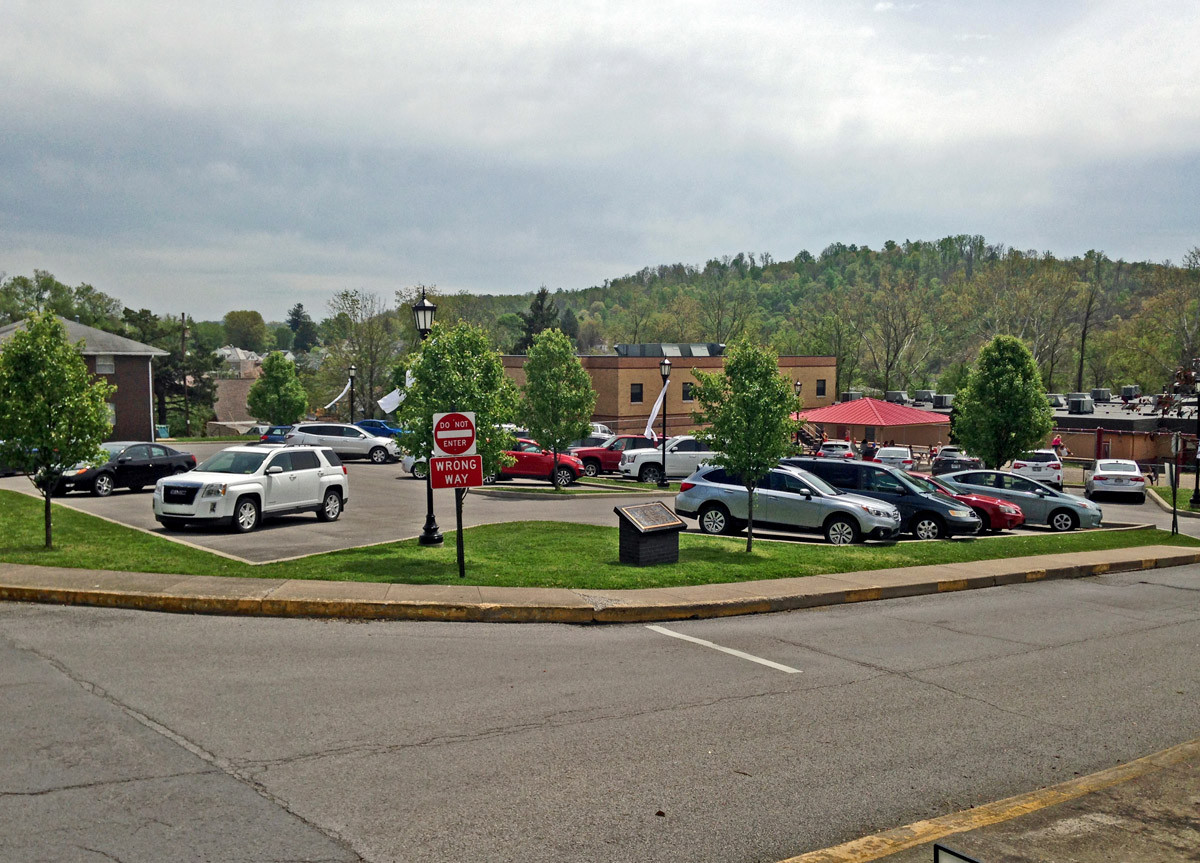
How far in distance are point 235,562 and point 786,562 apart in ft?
29.3

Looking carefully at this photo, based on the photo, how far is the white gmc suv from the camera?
37.3 metres

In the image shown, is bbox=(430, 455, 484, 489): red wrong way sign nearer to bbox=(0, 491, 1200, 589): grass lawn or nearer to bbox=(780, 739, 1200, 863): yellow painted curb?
bbox=(0, 491, 1200, 589): grass lawn

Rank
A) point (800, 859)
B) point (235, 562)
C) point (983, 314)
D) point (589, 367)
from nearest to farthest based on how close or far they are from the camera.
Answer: point (800, 859) → point (235, 562) → point (589, 367) → point (983, 314)

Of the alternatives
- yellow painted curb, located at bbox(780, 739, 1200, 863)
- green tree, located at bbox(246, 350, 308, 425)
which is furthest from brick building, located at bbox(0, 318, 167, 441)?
yellow painted curb, located at bbox(780, 739, 1200, 863)

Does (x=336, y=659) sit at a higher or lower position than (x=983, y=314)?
lower

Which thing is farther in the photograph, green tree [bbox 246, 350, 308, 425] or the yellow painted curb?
green tree [bbox 246, 350, 308, 425]

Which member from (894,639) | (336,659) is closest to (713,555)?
(894,639)

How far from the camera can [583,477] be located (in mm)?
37469

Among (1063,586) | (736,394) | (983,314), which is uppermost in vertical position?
(983,314)

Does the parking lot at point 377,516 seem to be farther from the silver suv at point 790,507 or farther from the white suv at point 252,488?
the silver suv at point 790,507

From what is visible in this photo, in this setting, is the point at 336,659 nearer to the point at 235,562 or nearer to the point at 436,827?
the point at 436,827

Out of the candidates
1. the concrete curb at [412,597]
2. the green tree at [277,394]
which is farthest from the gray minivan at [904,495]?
the green tree at [277,394]

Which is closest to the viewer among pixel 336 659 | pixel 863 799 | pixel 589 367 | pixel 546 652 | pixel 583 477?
pixel 863 799

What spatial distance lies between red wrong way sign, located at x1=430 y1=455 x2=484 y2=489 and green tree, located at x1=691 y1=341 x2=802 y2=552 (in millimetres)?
5340
